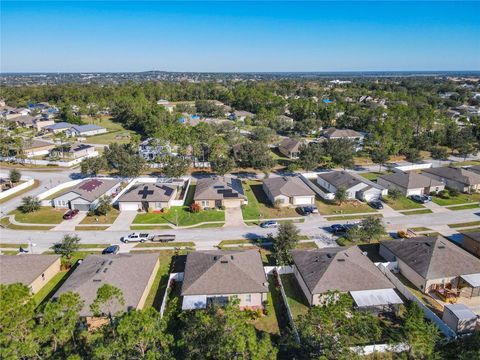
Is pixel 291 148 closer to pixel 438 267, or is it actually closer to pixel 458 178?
pixel 458 178

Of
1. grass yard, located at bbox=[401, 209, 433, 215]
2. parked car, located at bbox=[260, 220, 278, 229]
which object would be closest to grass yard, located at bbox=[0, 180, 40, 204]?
parked car, located at bbox=[260, 220, 278, 229]

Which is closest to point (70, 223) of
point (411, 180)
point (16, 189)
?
point (16, 189)

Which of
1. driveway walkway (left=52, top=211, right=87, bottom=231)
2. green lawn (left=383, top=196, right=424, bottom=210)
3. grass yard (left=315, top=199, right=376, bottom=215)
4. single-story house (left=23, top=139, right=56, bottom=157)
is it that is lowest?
green lawn (left=383, top=196, right=424, bottom=210)

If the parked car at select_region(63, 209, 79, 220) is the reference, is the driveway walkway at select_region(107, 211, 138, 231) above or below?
below

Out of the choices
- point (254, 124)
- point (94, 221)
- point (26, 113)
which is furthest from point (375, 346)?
point (26, 113)

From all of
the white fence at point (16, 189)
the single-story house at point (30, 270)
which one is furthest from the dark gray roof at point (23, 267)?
the white fence at point (16, 189)

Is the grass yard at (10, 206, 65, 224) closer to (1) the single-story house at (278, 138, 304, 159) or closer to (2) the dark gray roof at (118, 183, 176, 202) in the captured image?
(2) the dark gray roof at (118, 183, 176, 202)

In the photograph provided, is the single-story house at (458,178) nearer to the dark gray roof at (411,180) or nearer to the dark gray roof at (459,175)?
the dark gray roof at (459,175)
